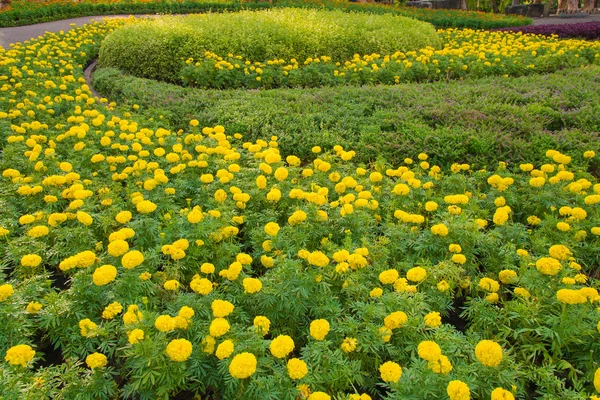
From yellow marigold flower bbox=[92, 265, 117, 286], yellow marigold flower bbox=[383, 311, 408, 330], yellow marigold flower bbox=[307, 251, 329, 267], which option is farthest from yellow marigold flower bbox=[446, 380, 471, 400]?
yellow marigold flower bbox=[92, 265, 117, 286]

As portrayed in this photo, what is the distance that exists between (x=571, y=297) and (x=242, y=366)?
1846 millimetres

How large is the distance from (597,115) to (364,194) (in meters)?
4.38

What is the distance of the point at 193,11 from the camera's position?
71.8 feet

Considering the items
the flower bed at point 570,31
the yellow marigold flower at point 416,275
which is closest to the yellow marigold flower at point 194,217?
the yellow marigold flower at point 416,275

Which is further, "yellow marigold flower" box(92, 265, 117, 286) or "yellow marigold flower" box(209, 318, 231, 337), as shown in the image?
"yellow marigold flower" box(92, 265, 117, 286)

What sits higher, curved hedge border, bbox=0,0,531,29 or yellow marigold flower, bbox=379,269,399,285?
curved hedge border, bbox=0,0,531,29

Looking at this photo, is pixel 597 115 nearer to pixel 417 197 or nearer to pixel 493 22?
pixel 417 197

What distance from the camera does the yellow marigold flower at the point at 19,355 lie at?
7.56 ft

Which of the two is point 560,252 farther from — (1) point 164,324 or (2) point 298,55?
(2) point 298,55

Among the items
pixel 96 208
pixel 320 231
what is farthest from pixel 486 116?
pixel 96 208

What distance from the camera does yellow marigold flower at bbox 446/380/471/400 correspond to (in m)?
1.93

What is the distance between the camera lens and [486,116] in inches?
241

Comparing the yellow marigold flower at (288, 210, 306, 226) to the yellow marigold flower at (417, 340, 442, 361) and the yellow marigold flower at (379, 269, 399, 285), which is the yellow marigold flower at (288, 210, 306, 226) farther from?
the yellow marigold flower at (417, 340, 442, 361)

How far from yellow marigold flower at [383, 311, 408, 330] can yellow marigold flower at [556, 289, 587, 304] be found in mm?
897
